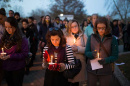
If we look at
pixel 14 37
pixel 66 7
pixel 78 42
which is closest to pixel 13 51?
pixel 14 37

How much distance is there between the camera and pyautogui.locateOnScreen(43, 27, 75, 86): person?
262cm

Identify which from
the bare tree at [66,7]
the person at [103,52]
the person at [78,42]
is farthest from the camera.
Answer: the bare tree at [66,7]

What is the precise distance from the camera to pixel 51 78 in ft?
8.60

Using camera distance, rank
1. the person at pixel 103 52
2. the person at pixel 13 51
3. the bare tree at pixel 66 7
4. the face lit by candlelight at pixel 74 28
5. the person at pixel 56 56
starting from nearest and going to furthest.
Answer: the person at pixel 56 56, the person at pixel 103 52, the person at pixel 13 51, the face lit by candlelight at pixel 74 28, the bare tree at pixel 66 7

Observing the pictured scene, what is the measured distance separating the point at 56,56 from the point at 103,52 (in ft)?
3.23

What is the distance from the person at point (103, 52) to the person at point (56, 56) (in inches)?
20.7

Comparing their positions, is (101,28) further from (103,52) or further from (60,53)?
(60,53)

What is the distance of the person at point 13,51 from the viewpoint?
302 centimetres

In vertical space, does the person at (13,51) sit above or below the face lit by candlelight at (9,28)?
below

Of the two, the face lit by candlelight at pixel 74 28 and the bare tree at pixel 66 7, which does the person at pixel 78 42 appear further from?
the bare tree at pixel 66 7

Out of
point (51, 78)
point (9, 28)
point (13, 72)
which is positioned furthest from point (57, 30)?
point (13, 72)

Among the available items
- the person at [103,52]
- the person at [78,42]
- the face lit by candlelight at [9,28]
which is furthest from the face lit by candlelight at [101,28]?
the face lit by candlelight at [9,28]

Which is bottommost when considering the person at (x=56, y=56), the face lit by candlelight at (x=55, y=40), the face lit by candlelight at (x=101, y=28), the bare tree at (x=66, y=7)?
the person at (x=56, y=56)

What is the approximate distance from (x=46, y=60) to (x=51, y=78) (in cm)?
35
